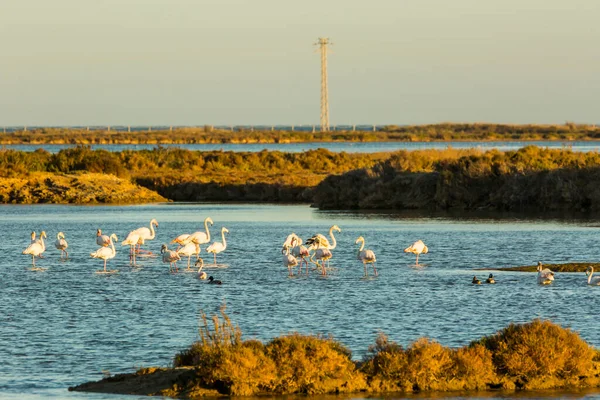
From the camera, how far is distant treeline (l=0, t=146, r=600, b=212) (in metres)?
55.0

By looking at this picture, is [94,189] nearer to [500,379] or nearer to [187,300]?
[187,300]

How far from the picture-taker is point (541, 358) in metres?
14.4

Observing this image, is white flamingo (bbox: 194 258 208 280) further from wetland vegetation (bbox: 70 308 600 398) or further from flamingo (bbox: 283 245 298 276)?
wetland vegetation (bbox: 70 308 600 398)

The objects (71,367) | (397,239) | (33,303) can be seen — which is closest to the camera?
(71,367)

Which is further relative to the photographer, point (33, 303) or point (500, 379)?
point (33, 303)

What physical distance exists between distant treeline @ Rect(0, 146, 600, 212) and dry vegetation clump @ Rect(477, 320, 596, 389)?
128ft

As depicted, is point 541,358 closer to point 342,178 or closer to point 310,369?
point 310,369

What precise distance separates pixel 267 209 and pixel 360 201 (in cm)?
527

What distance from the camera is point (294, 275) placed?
28.7 m

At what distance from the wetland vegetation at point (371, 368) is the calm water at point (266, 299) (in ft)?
3.37

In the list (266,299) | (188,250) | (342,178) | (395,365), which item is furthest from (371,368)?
(342,178)

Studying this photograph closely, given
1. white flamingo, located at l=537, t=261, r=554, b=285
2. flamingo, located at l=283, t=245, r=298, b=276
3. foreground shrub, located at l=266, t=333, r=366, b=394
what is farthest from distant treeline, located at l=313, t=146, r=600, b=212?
foreground shrub, located at l=266, t=333, r=366, b=394

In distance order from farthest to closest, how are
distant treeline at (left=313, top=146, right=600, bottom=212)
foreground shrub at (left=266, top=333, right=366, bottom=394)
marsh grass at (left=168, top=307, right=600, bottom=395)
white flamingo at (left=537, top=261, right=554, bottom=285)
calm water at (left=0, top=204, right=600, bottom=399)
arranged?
distant treeline at (left=313, top=146, right=600, bottom=212) < white flamingo at (left=537, top=261, right=554, bottom=285) < calm water at (left=0, top=204, right=600, bottom=399) < foreground shrub at (left=266, top=333, right=366, bottom=394) < marsh grass at (left=168, top=307, right=600, bottom=395)

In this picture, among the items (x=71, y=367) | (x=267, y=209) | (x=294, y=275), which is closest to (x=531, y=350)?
(x=71, y=367)
